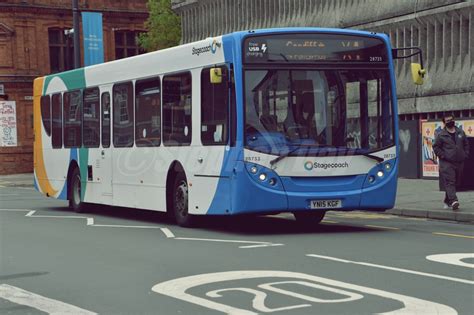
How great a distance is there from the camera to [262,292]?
7.71 metres

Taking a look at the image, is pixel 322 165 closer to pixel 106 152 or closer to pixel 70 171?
pixel 106 152

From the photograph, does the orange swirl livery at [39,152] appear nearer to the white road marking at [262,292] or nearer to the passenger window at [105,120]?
the passenger window at [105,120]

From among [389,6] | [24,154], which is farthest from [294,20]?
[24,154]

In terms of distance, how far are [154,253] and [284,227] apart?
4.00 metres

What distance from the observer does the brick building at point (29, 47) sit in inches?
1949

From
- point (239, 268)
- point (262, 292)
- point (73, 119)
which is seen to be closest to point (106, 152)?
point (73, 119)

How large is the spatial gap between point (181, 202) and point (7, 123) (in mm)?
26775

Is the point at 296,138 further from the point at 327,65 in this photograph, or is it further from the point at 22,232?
the point at 22,232

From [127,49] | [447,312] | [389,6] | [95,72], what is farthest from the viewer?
[127,49]

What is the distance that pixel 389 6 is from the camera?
30.7m

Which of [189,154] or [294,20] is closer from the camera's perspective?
[189,154]

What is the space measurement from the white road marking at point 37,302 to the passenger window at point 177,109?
6103 millimetres

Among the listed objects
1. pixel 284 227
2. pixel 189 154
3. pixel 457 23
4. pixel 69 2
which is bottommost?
pixel 284 227

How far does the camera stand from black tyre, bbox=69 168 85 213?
18.9 metres
